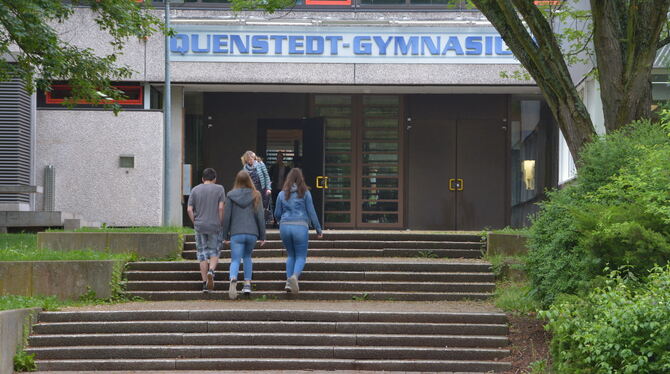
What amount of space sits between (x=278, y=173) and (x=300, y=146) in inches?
75.9

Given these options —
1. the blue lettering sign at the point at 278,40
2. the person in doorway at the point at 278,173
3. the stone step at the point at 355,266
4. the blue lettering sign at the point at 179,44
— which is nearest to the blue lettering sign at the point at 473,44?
the blue lettering sign at the point at 278,40

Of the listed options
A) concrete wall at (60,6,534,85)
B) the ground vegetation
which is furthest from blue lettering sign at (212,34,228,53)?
the ground vegetation

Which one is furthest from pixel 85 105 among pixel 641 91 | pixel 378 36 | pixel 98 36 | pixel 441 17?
pixel 641 91

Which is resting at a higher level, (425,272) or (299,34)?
(299,34)

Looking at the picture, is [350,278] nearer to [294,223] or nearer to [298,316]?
[294,223]

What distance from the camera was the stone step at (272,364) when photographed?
11.7m

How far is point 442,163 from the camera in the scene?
82.2 ft

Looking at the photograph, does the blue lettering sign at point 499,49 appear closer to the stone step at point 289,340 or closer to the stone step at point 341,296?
the stone step at point 341,296

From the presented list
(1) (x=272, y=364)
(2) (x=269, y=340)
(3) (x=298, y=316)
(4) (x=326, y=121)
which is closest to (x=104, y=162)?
(4) (x=326, y=121)

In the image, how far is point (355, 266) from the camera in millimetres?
15859

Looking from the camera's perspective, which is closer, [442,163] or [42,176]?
[42,176]

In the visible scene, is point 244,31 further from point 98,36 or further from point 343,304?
point 343,304

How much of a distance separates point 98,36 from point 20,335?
12.1 m

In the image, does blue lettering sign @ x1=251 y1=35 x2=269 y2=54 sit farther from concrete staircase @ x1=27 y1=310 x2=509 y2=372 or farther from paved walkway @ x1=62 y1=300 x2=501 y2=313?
concrete staircase @ x1=27 y1=310 x2=509 y2=372
